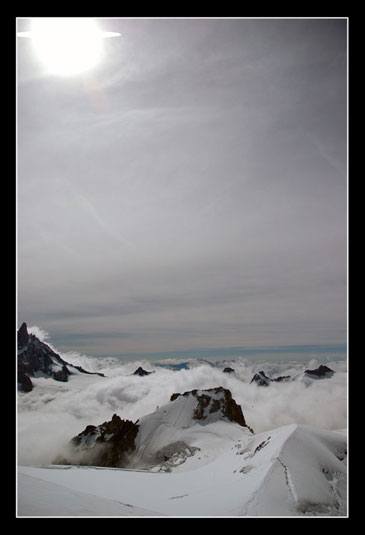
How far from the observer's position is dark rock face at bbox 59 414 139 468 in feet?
312

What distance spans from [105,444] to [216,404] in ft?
131

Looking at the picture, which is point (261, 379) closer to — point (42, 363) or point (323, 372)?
point (42, 363)

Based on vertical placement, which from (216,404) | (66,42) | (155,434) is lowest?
(155,434)

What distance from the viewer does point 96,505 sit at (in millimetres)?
7977

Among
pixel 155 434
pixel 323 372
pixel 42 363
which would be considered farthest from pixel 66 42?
pixel 42 363

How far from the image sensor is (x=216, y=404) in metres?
109

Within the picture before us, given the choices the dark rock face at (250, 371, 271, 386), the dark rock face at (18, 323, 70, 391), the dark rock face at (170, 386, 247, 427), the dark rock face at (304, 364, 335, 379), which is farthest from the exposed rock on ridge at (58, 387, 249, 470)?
the dark rock face at (18, 323, 70, 391)

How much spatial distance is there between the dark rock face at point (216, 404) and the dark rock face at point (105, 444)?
19633mm

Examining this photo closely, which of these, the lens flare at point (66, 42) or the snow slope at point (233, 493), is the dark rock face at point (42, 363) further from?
the lens flare at point (66, 42)

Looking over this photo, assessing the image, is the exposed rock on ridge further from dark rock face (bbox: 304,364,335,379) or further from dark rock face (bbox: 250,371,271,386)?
dark rock face (bbox: 250,371,271,386)

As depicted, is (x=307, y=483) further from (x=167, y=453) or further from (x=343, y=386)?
(x=167, y=453)

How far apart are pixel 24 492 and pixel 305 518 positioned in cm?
710
